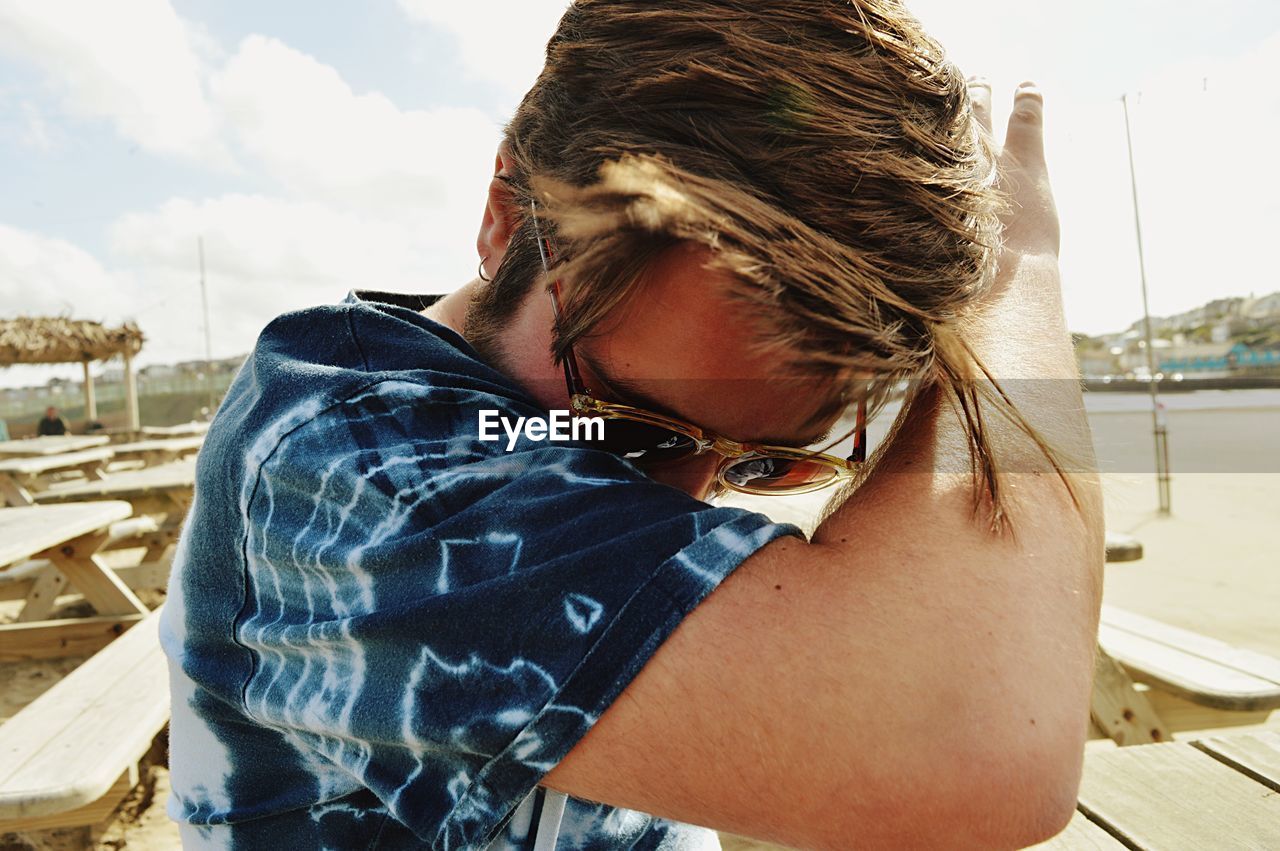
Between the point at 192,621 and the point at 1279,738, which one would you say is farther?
the point at 1279,738

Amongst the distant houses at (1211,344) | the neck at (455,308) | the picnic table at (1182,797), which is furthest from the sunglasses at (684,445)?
the distant houses at (1211,344)

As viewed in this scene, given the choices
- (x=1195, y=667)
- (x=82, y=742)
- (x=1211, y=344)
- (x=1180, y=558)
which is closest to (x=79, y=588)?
(x=82, y=742)

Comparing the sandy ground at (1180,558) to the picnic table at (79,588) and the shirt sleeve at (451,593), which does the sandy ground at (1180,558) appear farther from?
the shirt sleeve at (451,593)

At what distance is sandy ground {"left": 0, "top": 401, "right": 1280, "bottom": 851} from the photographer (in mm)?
2498

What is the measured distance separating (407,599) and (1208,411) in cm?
3377

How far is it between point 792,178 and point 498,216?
419 mm

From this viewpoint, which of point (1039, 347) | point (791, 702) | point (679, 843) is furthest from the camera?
point (679, 843)

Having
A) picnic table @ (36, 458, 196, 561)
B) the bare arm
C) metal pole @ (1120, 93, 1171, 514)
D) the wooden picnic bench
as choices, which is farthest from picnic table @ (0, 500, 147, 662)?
metal pole @ (1120, 93, 1171, 514)

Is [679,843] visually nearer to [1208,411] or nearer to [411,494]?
[411,494]

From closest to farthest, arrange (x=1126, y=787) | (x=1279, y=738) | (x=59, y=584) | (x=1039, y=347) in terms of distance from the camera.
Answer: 1. (x=1039, y=347)
2. (x=1126, y=787)
3. (x=1279, y=738)
4. (x=59, y=584)

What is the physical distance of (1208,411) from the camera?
91.9 feet

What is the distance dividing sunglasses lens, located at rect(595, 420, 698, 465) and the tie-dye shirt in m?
0.14

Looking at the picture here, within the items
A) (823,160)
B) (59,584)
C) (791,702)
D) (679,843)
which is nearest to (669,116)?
(823,160)

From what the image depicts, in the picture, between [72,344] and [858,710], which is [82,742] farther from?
[72,344]
